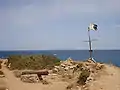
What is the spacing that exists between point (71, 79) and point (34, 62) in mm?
5090

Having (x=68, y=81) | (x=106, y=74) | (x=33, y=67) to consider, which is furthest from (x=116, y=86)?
(x=33, y=67)

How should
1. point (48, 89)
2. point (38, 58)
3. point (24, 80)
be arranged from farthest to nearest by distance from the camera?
point (38, 58)
point (24, 80)
point (48, 89)

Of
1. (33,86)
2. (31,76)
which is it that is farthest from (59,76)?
(33,86)

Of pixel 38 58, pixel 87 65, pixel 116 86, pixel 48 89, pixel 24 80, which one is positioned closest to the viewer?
pixel 116 86

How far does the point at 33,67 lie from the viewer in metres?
22.0

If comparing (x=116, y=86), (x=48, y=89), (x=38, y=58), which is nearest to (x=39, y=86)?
(x=48, y=89)

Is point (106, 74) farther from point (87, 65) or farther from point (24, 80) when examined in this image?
point (24, 80)

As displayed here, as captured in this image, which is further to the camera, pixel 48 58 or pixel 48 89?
pixel 48 58

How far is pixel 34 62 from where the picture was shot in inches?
894

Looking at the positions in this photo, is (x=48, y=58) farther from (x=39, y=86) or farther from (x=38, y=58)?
(x=39, y=86)

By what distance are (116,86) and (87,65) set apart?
533cm

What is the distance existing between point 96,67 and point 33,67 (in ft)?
17.1

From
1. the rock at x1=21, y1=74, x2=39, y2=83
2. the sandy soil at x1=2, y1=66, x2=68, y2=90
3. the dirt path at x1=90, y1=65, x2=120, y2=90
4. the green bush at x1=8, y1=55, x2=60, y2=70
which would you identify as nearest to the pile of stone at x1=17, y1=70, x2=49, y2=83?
the rock at x1=21, y1=74, x2=39, y2=83

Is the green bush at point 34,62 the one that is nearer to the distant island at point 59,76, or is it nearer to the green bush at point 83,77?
the distant island at point 59,76
